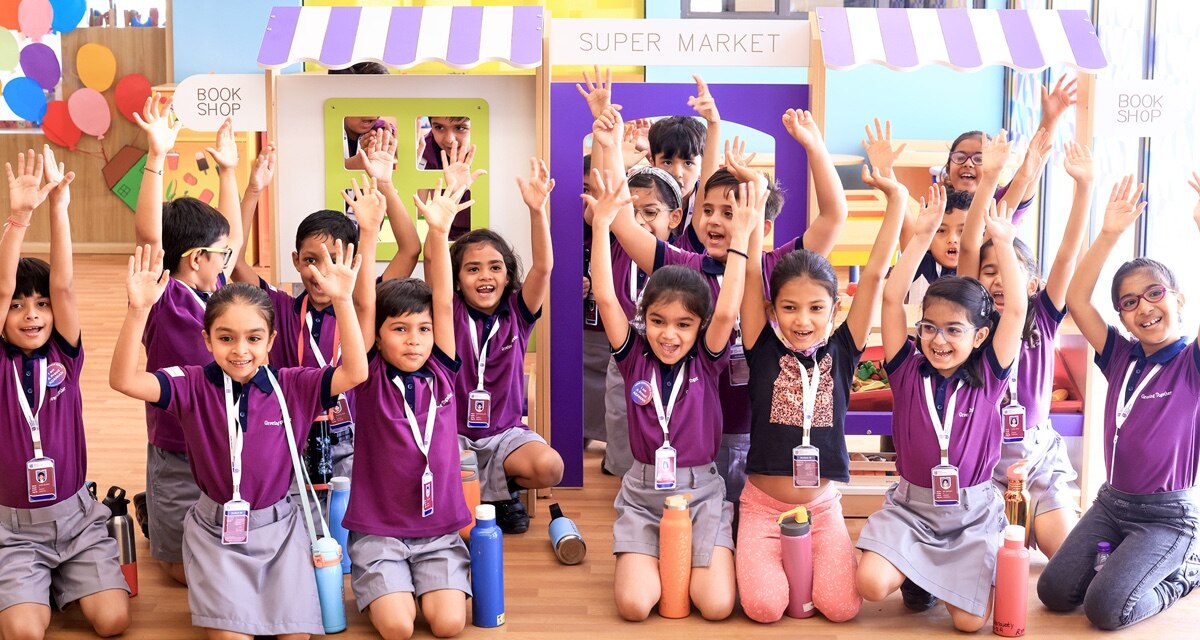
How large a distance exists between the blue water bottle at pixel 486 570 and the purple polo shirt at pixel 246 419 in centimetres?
57

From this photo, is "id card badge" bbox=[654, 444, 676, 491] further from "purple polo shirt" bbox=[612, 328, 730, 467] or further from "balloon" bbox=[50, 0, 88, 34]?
"balloon" bbox=[50, 0, 88, 34]

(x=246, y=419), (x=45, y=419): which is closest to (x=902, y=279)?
(x=246, y=419)

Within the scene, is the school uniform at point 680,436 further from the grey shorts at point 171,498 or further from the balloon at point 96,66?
the balloon at point 96,66

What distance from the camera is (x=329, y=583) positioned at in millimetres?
3730

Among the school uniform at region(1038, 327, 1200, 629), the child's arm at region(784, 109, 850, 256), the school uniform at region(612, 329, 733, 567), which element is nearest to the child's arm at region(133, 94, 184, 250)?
the school uniform at region(612, 329, 733, 567)

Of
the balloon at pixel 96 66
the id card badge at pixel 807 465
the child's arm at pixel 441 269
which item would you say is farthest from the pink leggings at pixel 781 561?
the balloon at pixel 96 66

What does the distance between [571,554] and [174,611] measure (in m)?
1.24

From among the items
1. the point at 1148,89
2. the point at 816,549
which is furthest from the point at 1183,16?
the point at 816,549

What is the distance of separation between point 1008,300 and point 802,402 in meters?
0.67

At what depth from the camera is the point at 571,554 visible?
14.1 feet

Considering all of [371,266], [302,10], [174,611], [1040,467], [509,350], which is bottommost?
[174,611]

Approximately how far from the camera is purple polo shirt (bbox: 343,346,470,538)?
150 inches

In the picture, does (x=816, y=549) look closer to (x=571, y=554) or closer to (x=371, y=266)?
(x=571, y=554)

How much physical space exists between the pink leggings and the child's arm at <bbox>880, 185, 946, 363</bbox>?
20.1 inches
